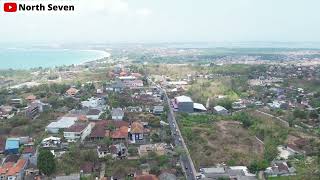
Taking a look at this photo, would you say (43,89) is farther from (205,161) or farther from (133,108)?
(205,161)

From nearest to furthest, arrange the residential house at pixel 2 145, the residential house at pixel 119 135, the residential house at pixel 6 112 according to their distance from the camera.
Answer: the residential house at pixel 2 145 < the residential house at pixel 119 135 < the residential house at pixel 6 112

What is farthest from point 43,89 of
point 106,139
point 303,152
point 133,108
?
point 303,152

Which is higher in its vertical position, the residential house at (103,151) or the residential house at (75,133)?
the residential house at (75,133)

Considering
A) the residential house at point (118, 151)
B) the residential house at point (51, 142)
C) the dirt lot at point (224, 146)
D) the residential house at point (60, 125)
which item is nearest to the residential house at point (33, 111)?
the residential house at point (60, 125)

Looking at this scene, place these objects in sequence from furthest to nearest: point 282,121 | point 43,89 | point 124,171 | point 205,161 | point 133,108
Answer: point 43,89 → point 133,108 → point 282,121 → point 205,161 → point 124,171

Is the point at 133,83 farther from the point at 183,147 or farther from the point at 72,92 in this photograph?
the point at 183,147

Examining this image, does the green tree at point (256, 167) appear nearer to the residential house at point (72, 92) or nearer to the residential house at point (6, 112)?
the residential house at point (6, 112)

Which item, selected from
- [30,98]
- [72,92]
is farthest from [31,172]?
[72,92]
